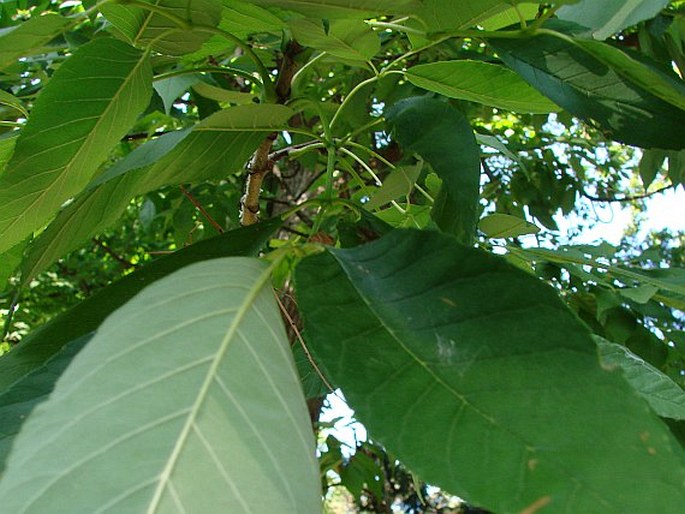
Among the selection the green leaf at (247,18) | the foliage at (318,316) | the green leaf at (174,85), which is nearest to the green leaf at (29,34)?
the foliage at (318,316)

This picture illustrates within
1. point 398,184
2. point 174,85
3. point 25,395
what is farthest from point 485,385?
point 174,85

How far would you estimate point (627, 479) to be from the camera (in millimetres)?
297

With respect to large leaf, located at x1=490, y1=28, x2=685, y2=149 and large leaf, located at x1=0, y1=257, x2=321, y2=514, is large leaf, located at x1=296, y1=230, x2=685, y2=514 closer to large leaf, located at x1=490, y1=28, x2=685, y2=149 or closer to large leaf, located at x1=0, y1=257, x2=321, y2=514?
large leaf, located at x1=0, y1=257, x2=321, y2=514

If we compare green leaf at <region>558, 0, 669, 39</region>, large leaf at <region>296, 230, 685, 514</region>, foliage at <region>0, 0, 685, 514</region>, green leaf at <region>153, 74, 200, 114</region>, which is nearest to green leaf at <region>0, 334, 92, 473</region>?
foliage at <region>0, 0, 685, 514</region>

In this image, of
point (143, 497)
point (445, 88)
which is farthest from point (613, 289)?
point (143, 497)

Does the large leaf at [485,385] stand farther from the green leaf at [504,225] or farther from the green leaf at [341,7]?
the green leaf at [504,225]

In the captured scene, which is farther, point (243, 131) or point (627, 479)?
point (243, 131)

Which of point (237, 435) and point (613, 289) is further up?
point (237, 435)

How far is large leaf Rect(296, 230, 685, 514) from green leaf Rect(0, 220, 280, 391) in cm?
14

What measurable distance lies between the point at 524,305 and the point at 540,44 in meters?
0.23

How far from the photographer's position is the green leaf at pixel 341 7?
479 millimetres

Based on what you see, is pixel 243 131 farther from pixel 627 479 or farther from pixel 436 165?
pixel 627 479

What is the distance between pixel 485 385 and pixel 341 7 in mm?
266

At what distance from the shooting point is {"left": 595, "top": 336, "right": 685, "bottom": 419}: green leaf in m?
0.54
